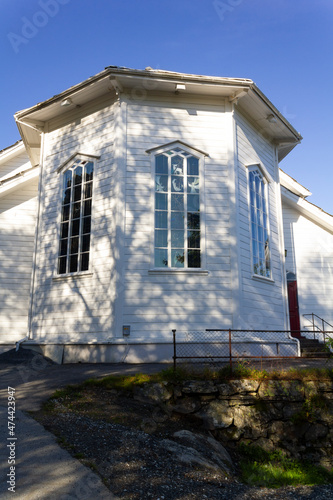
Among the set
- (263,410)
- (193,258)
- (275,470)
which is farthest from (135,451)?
(193,258)

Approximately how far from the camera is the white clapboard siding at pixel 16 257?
13.6 meters

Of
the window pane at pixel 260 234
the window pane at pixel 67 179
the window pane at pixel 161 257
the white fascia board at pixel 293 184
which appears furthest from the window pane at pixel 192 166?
the white fascia board at pixel 293 184

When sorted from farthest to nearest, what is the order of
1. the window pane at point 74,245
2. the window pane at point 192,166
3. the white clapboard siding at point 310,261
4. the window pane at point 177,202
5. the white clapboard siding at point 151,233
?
1. the white clapboard siding at point 310,261
2. the window pane at point 74,245
3. the window pane at point 192,166
4. the window pane at point 177,202
5. the white clapboard siding at point 151,233

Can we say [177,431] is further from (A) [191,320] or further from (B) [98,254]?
(B) [98,254]

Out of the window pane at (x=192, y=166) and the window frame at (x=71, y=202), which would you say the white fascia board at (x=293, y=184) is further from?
the window frame at (x=71, y=202)

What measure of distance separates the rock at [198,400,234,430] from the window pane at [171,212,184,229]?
499 centimetres

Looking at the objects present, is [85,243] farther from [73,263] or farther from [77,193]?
[77,193]

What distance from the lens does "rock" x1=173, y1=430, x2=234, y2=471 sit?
20.0ft

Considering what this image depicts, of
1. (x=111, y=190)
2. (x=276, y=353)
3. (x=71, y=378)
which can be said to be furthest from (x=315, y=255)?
(x=71, y=378)

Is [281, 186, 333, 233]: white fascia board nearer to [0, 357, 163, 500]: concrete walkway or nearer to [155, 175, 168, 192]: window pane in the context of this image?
[155, 175, 168, 192]: window pane

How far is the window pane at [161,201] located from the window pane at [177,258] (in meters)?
1.20

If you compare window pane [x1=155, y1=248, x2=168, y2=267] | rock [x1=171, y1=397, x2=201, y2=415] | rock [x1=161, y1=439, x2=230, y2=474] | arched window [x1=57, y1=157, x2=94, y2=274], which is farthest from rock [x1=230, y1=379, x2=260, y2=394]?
arched window [x1=57, y1=157, x2=94, y2=274]

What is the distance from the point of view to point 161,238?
11.1 metres

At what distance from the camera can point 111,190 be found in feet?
37.3
